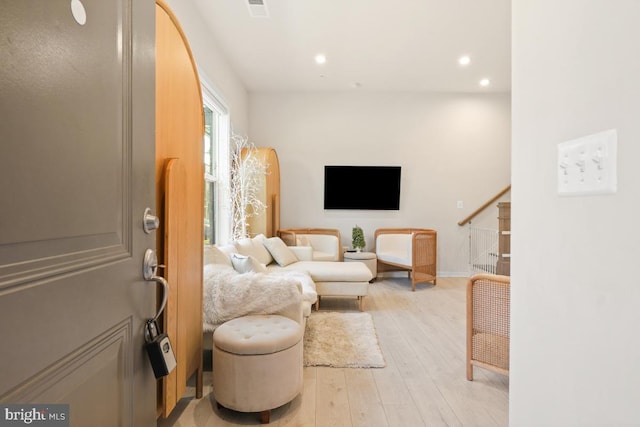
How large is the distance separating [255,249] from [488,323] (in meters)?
2.48

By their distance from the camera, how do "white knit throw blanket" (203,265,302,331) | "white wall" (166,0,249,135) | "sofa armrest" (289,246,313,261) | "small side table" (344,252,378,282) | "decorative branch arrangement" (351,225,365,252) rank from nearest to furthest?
1. "white knit throw blanket" (203,265,302,331)
2. "white wall" (166,0,249,135)
3. "sofa armrest" (289,246,313,261)
4. "small side table" (344,252,378,282)
5. "decorative branch arrangement" (351,225,365,252)

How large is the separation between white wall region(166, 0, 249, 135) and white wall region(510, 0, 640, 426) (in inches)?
108

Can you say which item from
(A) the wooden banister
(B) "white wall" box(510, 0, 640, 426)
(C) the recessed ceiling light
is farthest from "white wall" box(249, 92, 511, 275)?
(B) "white wall" box(510, 0, 640, 426)

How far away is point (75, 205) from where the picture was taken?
61 centimetres

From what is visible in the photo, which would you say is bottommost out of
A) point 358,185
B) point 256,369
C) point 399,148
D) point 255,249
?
point 256,369

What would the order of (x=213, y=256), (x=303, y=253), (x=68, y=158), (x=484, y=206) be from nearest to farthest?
(x=68, y=158) → (x=213, y=256) → (x=303, y=253) → (x=484, y=206)

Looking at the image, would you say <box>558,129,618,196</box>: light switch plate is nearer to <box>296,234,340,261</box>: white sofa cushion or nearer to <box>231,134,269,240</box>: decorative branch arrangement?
<box>231,134,269,240</box>: decorative branch arrangement

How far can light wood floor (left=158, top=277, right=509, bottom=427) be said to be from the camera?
1761 mm

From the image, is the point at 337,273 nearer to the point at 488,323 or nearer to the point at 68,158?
the point at 488,323

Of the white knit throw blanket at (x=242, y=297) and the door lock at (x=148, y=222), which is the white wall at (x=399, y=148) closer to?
the white knit throw blanket at (x=242, y=297)

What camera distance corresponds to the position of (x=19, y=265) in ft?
1.60

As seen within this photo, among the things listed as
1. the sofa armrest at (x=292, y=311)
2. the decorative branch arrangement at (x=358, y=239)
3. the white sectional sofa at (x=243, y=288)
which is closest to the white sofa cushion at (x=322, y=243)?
the decorative branch arrangement at (x=358, y=239)

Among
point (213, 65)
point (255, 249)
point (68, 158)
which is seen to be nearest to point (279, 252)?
point (255, 249)

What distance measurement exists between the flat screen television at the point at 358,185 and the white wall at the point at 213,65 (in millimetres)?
1602
